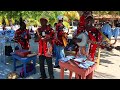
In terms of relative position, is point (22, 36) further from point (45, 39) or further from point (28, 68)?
point (45, 39)

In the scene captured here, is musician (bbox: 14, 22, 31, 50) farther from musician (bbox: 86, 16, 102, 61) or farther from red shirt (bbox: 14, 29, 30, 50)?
musician (bbox: 86, 16, 102, 61)

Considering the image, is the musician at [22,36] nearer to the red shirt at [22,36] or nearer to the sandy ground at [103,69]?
the red shirt at [22,36]

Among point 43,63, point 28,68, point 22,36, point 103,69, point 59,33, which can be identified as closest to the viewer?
point 43,63

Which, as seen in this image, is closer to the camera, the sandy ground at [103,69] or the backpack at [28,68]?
the backpack at [28,68]

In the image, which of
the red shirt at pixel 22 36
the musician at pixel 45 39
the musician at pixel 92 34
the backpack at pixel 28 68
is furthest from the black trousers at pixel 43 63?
the red shirt at pixel 22 36

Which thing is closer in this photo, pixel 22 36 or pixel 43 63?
pixel 43 63

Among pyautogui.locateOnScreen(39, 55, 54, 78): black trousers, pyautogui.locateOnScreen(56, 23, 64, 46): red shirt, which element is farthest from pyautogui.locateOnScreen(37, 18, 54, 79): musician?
pyautogui.locateOnScreen(56, 23, 64, 46): red shirt

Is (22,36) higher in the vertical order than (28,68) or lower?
higher

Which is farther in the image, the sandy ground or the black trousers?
the sandy ground

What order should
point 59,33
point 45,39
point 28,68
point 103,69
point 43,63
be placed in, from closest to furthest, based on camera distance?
point 45,39 < point 43,63 < point 28,68 < point 59,33 < point 103,69

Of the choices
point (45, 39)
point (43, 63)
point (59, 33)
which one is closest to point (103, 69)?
point (59, 33)
